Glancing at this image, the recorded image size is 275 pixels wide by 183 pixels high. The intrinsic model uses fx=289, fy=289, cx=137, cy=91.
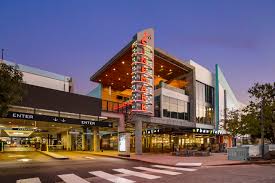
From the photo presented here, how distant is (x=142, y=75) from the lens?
127ft

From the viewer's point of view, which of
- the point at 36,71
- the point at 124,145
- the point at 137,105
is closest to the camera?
the point at 124,145

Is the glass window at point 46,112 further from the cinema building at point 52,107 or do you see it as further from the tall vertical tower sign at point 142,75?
the tall vertical tower sign at point 142,75

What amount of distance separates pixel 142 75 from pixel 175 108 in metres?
11.7

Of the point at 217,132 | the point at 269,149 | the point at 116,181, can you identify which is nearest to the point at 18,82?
the point at 116,181

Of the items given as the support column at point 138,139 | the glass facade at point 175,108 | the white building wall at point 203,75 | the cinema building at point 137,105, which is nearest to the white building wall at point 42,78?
the cinema building at point 137,105

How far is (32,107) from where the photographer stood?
3073cm

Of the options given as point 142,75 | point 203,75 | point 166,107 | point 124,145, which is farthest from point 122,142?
point 203,75

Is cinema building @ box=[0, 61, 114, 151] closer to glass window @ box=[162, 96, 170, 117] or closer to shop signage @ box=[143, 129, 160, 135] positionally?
shop signage @ box=[143, 129, 160, 135]

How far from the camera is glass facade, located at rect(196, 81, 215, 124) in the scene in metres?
52.8

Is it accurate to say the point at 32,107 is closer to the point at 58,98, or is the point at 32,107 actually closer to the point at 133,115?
the point at 58,98

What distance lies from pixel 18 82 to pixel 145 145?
3883 centimetres

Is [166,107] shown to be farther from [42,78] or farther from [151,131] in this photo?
[42,78]

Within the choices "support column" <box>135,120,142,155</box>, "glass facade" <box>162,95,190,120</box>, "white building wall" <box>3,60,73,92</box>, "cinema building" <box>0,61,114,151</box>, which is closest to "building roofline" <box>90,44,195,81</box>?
"glass facade" <box>162,95,190,120</box>

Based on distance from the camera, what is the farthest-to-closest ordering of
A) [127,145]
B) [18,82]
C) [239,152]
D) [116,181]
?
1. [127,145]
2. [239,152]
3. [18,82]
4. [116,181]
